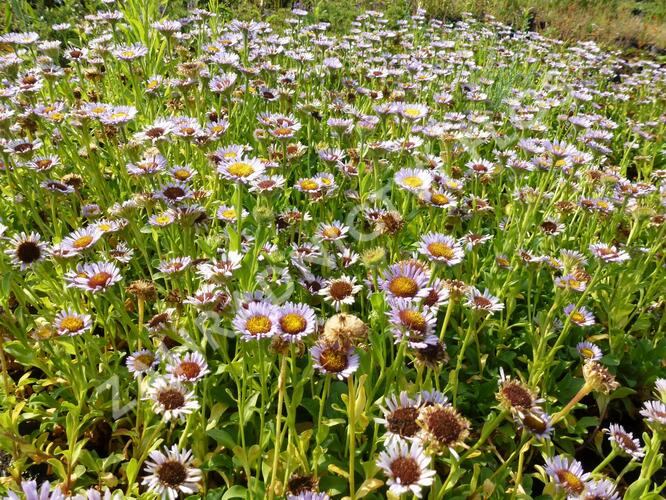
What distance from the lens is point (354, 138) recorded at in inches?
147

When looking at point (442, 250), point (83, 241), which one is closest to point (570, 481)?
point (442, 250)

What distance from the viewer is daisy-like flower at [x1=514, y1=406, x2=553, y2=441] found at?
1.54 m

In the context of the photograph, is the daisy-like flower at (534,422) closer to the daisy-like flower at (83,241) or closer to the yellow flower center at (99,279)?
the yellow flower center at (99,279)

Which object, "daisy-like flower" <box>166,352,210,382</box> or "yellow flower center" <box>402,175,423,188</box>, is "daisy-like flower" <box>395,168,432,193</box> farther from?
"daisy-like flower" <box>166,352,210,382</box>

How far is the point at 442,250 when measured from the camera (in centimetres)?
194

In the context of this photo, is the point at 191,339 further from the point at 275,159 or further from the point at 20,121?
the point at 20,121

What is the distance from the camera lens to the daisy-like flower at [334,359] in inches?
60.3

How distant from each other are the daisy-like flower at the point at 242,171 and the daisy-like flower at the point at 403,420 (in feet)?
3.67

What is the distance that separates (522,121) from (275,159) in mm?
2064

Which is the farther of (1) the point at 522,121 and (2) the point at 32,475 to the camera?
(1) the point at 522,121

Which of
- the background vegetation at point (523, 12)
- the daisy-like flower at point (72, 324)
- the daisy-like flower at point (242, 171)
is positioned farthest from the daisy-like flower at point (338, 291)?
the background vegetation at point (523, 12)

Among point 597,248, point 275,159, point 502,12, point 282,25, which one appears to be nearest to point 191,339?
point 275,159

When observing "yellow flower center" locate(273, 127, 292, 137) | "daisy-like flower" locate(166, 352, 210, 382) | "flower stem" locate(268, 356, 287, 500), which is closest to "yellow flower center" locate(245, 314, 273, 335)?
"flower stem" locate(268, 356, 287, 500)

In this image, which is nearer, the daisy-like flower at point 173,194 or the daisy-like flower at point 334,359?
the daisy-like flower at point 334,359
